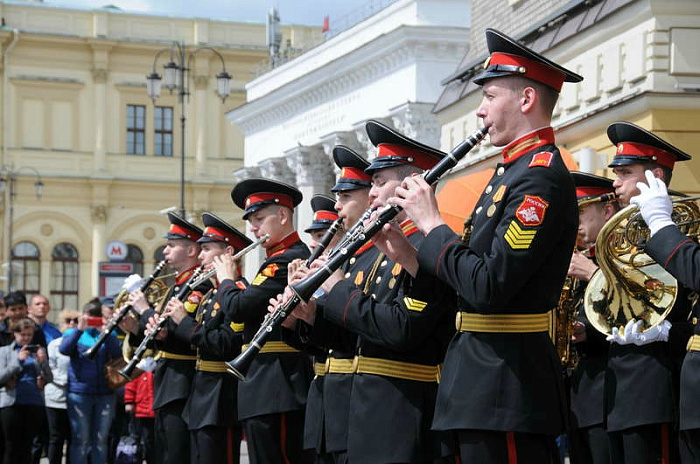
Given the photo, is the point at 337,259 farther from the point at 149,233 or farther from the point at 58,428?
the point at 149,233

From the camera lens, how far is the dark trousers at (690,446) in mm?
6340

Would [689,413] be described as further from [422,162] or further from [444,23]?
[444,23]

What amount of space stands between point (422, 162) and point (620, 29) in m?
8.79

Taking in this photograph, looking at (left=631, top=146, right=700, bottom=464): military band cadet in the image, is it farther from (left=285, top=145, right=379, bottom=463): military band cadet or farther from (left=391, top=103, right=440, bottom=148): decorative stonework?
(left=391, top=103, right=440, bottom=148): decorative stonework

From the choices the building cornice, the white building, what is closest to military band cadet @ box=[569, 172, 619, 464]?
the white building

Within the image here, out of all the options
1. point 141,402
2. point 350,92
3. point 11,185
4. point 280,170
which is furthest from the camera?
point 11,185

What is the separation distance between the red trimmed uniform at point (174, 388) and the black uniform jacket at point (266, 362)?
141 cm

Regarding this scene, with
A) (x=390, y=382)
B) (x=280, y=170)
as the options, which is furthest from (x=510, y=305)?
(x=280, y=170)

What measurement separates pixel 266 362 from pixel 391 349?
8.49 ft

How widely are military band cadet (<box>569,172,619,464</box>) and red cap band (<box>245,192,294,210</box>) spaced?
2.14 m

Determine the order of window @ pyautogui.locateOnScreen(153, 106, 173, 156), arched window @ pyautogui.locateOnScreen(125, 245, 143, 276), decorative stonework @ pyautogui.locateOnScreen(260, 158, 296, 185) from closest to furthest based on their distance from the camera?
decorative stonework @ pyautogui.locateOnScreen(260, 158, 296, 185) < arched window @ pyautogui.locateOnScreen(125, 245, 143, 276) < window @ pyautogui.locateOnScreen(153, 106, 173, 156)

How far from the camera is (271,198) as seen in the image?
9.41 metres

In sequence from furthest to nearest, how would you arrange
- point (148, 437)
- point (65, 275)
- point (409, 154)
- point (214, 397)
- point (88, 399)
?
point (65, 275), point (88, 399), point (148, 437), point (214, 397), point (409, 154)

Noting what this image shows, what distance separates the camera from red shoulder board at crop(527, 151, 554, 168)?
5.54 m
